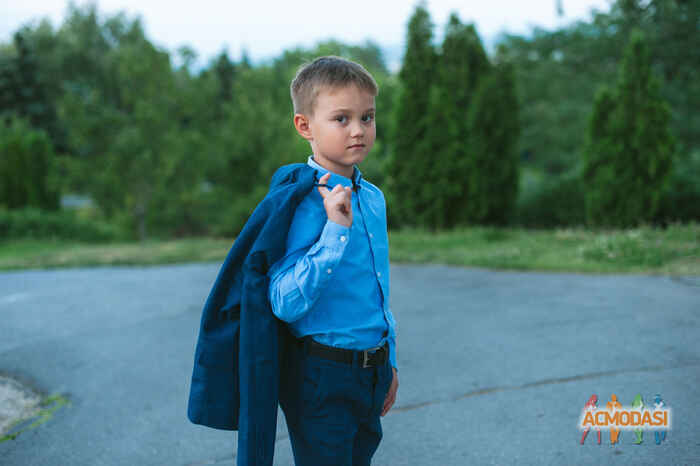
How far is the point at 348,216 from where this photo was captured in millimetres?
1815

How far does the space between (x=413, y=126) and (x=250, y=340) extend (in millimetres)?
10944

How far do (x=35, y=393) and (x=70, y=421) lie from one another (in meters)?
0.76

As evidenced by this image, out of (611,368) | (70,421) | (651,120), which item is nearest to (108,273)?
(70,421)

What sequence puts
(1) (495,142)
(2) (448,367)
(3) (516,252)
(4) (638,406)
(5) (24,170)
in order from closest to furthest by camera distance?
(4) (638,406) < (2) (448,367) < (3) (516,252) < (1) (495,142) < (5) (24,170)

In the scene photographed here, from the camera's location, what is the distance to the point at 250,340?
186 centimetres

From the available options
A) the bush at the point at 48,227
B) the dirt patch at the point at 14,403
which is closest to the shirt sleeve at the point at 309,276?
the dirt patch at the point at 14,403

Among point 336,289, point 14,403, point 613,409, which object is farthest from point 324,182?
point 14,403

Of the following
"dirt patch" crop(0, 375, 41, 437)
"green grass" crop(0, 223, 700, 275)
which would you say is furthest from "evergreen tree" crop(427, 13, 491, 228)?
"dirt patch" crop(0, 375, 41, 437)

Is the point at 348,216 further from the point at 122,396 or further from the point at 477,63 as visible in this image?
the point at 477,63

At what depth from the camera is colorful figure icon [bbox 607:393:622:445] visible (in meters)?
3.17

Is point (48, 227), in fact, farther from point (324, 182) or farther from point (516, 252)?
point (324, 182)

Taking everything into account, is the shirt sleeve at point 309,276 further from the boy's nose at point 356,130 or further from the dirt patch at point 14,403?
the dirt patch at point 14,403

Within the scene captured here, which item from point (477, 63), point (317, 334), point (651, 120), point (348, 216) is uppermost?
point (477, 63)

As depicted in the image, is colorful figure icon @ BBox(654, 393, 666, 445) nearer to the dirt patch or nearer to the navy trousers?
the navy trousers
